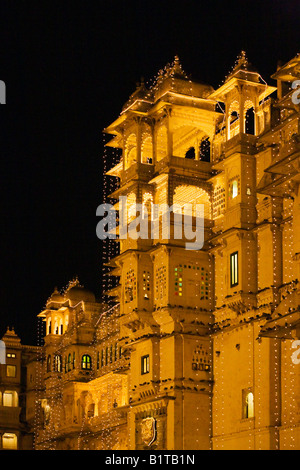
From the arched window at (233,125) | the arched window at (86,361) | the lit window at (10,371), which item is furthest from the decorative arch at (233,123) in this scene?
the lit window at (10,371)

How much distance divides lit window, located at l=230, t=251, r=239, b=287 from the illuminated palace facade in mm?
43

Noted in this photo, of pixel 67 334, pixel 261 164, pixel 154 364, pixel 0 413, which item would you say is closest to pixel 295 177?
pixel 261 164

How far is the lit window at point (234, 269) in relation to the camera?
43.1 metres

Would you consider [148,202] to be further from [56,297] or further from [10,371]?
[10,371]

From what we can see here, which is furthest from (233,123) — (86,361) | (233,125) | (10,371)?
(10,371)

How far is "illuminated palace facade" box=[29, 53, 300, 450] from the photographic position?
4009 cm

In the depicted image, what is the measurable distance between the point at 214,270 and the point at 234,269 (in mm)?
3378

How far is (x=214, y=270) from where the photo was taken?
46.7 meters

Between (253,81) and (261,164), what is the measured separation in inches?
152

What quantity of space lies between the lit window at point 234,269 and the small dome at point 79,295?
24.8m

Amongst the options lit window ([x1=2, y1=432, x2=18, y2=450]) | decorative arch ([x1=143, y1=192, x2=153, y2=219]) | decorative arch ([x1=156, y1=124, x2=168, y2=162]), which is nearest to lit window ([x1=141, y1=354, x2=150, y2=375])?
decorative arch ([x1=143, y1=192, x2=153, y2=219])

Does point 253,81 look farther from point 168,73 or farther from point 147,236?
point 147,236
